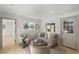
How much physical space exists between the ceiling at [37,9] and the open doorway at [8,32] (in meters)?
0.19

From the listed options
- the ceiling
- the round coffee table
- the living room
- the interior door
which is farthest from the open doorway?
the interior door

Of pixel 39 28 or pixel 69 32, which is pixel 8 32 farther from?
pixel 69 32

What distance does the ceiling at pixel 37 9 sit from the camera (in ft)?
5.49

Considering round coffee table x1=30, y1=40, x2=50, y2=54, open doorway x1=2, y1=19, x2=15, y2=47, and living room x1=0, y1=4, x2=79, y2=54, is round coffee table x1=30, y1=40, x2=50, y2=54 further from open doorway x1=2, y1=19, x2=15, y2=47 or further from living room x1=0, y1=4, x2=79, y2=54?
open doorway x1=2, y1=19, x2=15, y2=47

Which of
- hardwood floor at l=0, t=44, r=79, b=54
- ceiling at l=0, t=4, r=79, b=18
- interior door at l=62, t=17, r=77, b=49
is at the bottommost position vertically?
hardwood floor at l=0, t=44, r=79, b=54

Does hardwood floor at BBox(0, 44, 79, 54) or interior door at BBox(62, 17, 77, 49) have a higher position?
interior door at BBox(62, 17, 77, 49)

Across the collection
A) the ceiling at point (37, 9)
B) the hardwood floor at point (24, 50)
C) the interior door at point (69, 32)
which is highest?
the ceiling at point (37, 9)

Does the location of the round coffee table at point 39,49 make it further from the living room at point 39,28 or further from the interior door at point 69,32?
the interior door at point 69,32

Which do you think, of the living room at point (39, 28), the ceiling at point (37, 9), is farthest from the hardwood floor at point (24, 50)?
the ceiling at point (37, 9)

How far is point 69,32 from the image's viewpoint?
1.82 metres

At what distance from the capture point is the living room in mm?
1708

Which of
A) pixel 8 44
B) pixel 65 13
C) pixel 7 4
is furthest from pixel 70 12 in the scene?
pixel 8 44

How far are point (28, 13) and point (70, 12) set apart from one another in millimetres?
817
